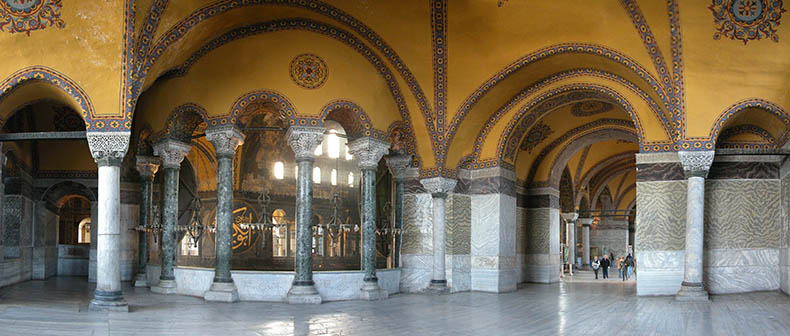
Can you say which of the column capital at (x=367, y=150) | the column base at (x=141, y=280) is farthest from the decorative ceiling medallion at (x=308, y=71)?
the column base at (x=141, y=280)

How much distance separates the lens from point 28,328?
29.1 feet

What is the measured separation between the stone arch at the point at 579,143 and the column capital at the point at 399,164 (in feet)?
16.9

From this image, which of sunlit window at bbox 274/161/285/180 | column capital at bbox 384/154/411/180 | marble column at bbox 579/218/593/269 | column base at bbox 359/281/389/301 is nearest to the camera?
column base at bbox 359/281/389/301

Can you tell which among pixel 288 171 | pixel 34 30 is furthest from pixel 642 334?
pixel 288 171

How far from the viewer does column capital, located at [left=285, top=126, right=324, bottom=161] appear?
42.8 ft

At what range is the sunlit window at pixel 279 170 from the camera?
68.7 ft

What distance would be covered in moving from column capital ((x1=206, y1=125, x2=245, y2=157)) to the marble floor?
3.09 meters

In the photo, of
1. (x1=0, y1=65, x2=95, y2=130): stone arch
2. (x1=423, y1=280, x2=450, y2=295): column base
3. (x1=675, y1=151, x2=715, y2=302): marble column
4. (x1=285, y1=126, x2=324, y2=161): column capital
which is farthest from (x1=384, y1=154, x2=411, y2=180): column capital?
(x1=0, y1=65, x2=95, y2=130): stone arch

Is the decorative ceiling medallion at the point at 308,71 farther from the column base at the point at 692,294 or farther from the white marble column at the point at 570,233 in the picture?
the white marble column at the point at 570,233

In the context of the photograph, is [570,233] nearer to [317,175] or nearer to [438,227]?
[317,175]

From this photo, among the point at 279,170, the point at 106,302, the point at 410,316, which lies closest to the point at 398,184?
the point at 410,316

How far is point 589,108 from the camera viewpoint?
17203 mm

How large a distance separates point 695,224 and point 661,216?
104cm

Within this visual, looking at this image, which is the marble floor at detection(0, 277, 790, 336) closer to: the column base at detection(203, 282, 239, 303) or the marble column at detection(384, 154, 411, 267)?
the column base at detection(203, 282, 239, 303)
